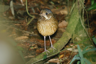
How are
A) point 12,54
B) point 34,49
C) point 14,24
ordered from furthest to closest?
point 14,24 → point 34,49 → point 12,54

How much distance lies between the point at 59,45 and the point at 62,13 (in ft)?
8.98

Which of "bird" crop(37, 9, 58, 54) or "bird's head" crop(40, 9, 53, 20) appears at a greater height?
"bird's head" crop(40, 9, 53, 20)

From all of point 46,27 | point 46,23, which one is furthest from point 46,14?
point 46,27

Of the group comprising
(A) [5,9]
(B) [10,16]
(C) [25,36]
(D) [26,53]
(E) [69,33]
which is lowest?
(D) [26,53]

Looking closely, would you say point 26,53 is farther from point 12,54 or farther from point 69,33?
point 69,33

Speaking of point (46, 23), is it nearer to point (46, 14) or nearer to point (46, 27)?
point (46, 27)

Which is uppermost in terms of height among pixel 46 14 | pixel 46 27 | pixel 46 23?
pixel 46 14

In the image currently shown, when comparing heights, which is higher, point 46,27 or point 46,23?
point 46,23

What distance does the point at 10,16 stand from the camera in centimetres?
488

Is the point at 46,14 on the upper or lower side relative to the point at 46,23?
upper

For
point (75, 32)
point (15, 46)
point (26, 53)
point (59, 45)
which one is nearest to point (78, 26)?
point (75, 32)

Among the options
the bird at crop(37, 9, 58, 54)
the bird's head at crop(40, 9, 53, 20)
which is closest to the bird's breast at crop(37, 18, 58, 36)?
the bird at crop(37, 9, 58, 54)

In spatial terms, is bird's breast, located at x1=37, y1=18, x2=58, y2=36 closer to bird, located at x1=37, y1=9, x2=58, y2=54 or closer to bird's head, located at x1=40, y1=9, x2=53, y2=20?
bird, located at x1=37, y1=9, x2=58, y2=54

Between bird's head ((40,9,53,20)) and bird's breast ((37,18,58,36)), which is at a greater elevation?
bird's head ((40,9,53,20))
